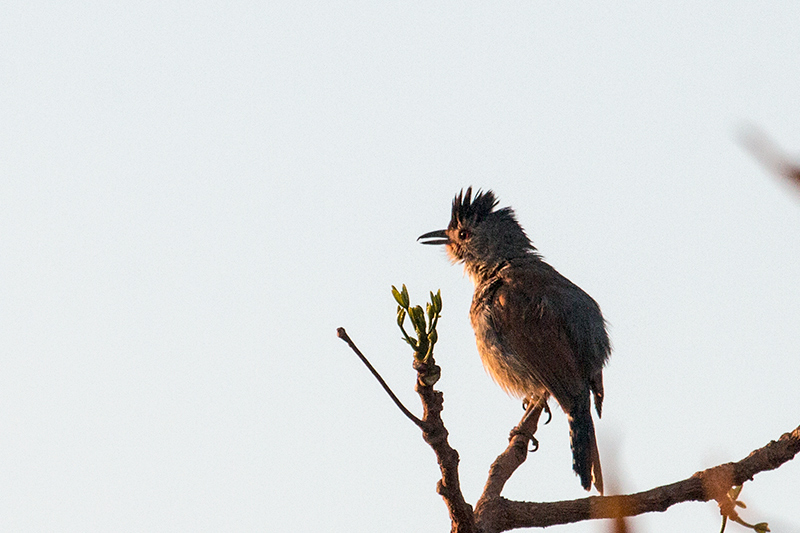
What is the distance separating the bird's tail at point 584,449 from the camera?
623 cm

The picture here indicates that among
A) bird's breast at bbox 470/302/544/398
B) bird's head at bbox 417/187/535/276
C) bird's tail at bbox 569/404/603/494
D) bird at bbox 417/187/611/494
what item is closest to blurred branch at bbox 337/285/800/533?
bird's tail at bbox 569/404/603/494

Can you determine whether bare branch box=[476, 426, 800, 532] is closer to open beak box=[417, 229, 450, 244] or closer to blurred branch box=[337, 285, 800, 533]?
blurred branch box=[337, 285, 800, 533]

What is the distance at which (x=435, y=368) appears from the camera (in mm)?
3264

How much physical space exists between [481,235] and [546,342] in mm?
1893

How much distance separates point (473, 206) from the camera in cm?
903

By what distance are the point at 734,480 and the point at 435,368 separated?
4.67 feet

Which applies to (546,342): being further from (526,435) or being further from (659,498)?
(659,498)

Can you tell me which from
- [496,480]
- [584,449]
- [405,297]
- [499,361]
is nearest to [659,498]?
[496,480]

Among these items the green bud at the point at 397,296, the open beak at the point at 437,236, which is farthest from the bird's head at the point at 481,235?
the green bud at the point at 397,296

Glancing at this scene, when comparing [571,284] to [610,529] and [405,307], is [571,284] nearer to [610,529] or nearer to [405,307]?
[405,307]

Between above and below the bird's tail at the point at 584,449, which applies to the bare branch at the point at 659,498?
below

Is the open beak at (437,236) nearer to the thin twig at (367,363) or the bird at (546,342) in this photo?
the bird at (546,342)

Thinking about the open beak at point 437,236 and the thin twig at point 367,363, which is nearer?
the thin twig at point 367,363

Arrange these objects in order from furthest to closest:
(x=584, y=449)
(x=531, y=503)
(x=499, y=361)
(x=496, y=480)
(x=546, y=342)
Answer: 1. (x=499, y=361)
2. (x=546, y=342)
3. (x=584, y=449)
4. (x=496, y=480)
5. (x=531, y=503)
